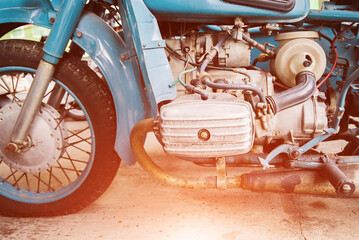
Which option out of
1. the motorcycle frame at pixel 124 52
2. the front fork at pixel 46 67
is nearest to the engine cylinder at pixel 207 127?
the motorcycle frame at pixel 124 52

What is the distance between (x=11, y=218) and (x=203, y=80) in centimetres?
143

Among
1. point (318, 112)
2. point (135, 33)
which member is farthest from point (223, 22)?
point (318, 112)

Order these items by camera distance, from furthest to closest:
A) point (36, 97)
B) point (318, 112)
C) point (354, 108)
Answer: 1. point (354, 108)
2. point (318, 112)
3. point (36, 97)

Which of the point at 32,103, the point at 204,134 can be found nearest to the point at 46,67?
the point at 32,103

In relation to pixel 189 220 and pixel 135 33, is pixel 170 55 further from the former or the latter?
pixel 189 220

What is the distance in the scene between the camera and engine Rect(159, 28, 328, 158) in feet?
3.82

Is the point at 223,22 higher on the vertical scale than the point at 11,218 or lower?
higher

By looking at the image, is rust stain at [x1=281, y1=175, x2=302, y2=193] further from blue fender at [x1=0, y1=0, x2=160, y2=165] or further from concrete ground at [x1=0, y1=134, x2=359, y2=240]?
blue fender at [x1=0, y1=0, x2=160, y2=165]

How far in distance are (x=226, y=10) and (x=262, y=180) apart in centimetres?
88

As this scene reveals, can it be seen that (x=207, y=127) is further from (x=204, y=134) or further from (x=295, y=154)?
(x=295, y=154)

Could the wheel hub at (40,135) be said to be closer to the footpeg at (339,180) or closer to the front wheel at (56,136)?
the front wheel at (56,136)

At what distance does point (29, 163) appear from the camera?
153 centimetres

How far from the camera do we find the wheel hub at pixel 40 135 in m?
1.48

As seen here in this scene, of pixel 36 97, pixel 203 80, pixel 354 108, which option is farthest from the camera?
pixel 354 108
